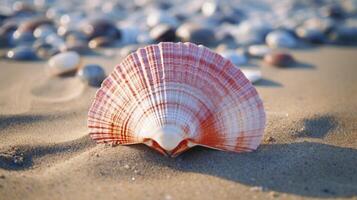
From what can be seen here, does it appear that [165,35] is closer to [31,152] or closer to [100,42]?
[100,42]

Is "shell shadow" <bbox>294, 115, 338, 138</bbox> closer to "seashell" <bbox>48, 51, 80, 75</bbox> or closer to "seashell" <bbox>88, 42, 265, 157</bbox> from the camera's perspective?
"seashell" <bbox>88, 42, 265, 157</bbox>

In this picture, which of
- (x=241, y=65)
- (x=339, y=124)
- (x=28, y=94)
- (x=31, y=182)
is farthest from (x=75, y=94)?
(x=339, y=124)

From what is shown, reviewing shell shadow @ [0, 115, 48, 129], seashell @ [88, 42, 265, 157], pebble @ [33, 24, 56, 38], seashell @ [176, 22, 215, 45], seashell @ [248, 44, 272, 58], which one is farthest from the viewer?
pebble @ [33, 24, 56, 38]

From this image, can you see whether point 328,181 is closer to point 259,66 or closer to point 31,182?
point 31,182

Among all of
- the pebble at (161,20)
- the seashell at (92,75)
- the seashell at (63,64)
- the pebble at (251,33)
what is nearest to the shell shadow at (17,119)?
the seashell at (92,75)

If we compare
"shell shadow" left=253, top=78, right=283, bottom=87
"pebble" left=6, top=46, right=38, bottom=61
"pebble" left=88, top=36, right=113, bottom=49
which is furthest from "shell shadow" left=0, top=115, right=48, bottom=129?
"pebble" left=88, top=36, right=113, bottom=49

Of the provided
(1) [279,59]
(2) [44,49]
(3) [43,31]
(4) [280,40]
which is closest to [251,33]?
(4) [280,40]

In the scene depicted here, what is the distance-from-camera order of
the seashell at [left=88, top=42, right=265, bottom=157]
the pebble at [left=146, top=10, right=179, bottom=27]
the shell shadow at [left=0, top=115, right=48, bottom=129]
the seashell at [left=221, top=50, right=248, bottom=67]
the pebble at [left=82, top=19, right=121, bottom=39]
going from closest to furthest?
the seashell at [left=88, top=42, right=265, bottom=157] < the shell shadow at [left=0, top=115, right=48, bottom=129] < the seashell at [left=221, top=50, right=248, bottom=67] < the pebble at [left=82, top=19, right=121, bottom=39] < the pebble at [left=146, top=10, right=179, bottom=27]
